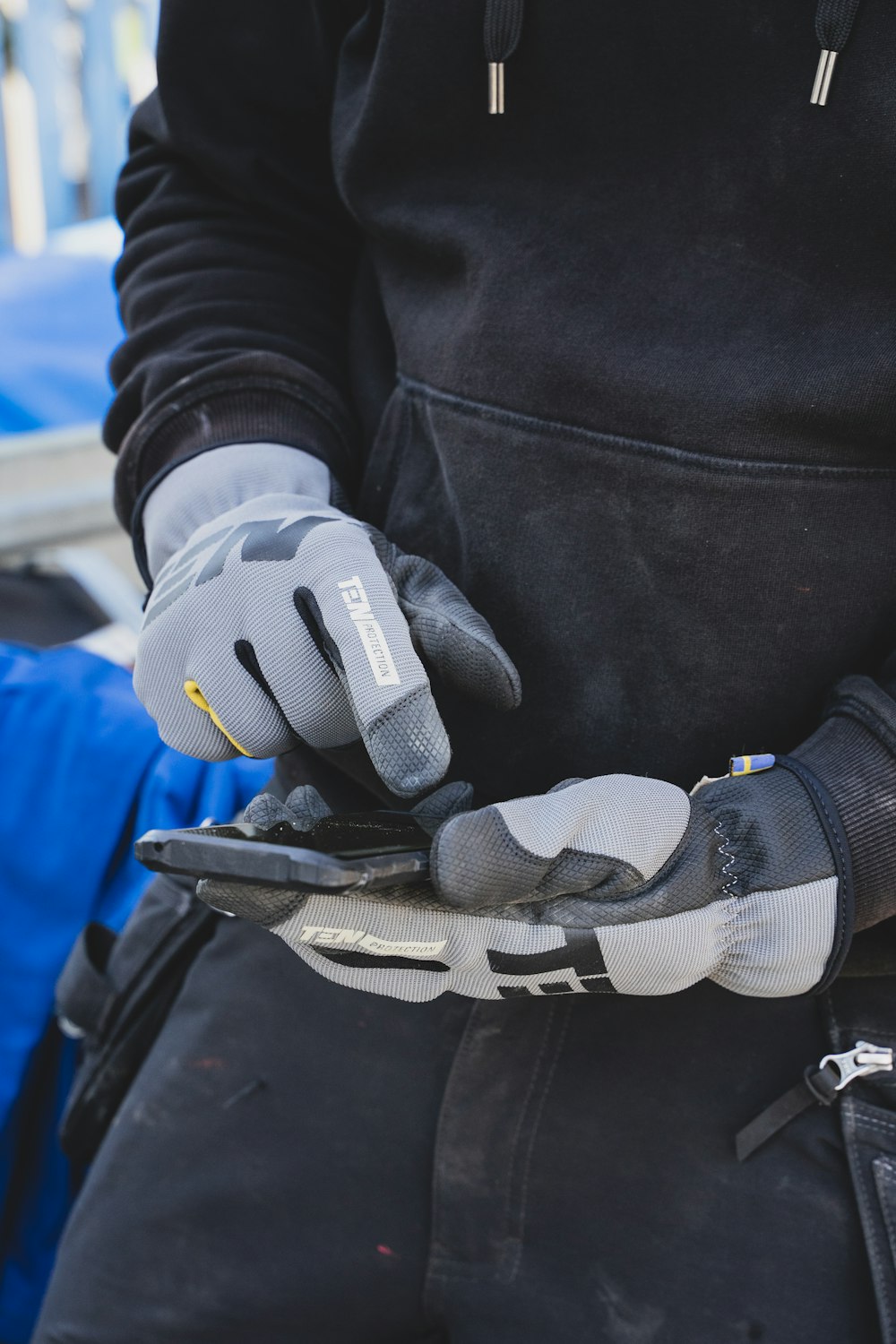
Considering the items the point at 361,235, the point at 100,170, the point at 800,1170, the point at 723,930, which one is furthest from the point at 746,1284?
the point at 100,170

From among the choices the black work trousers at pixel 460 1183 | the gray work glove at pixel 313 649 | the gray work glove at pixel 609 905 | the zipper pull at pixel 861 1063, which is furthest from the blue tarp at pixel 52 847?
the zipper pull at pixel 861 1063

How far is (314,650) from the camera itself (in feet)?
2.62

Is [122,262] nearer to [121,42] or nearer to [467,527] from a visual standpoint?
[467,527]

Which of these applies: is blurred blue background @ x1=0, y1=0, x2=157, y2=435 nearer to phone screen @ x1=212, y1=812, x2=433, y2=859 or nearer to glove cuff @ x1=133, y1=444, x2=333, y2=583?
glove cuff @ x1=133, y1=444, x2=333, y2=583

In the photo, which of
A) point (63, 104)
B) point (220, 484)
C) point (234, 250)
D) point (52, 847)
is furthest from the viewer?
point (63, 104)

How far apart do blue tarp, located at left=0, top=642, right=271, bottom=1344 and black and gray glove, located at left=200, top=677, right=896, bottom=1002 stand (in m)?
0.80

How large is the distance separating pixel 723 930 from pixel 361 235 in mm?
860

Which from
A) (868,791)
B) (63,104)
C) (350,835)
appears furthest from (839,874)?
(63,104)

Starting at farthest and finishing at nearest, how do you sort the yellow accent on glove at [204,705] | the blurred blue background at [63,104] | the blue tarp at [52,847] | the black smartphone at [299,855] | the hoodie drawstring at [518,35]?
the blurred blue background at [63,104]
the blue tarp at [52,847]
the yellow accent on glove at [204,705]
the hoodie drawstring at [518,35]
the black smartphone at [299,855]

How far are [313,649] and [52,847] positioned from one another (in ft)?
2.97

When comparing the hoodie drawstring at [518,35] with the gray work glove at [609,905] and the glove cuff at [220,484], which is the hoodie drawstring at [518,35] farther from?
the gray work glove at [609,905]

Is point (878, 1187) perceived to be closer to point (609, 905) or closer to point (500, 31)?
point (609, 905)

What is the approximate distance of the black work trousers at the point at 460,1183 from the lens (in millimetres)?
835

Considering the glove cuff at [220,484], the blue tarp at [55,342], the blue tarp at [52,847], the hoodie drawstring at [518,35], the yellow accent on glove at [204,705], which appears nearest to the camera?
the hoodie drawstring at [518,35]
